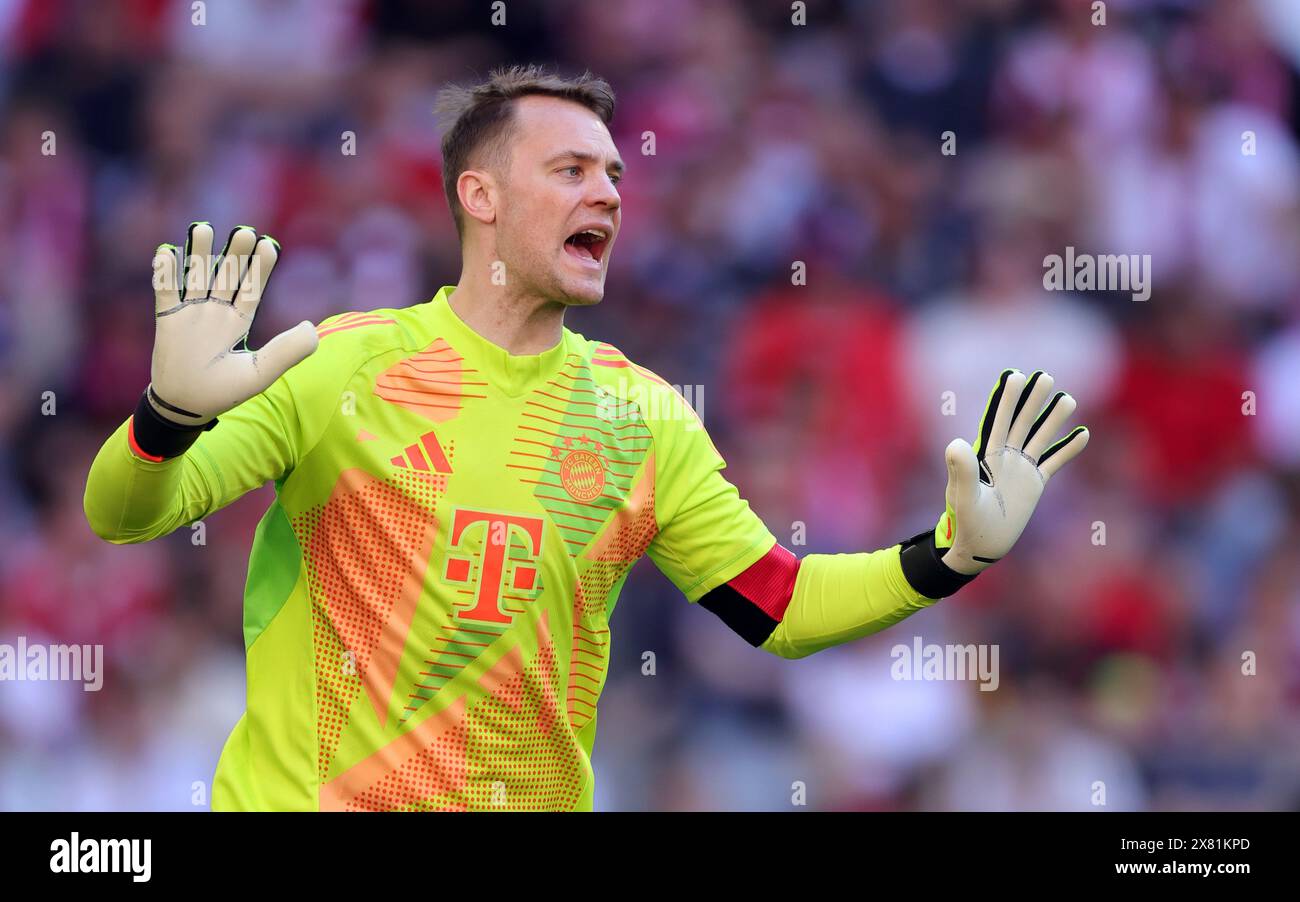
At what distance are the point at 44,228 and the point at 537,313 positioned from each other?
3.74m

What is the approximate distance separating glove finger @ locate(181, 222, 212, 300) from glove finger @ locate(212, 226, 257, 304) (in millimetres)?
20

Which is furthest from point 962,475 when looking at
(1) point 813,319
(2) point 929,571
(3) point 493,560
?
(1) point 813,319

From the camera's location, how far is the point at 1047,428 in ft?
13.6

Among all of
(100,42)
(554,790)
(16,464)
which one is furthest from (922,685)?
(100,42)

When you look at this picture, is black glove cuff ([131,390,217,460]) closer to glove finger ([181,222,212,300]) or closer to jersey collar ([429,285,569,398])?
glove finger ([181,222,212,300])

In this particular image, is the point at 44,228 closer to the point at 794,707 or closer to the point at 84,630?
the point at 84,630

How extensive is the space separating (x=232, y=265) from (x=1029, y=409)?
1.85 m

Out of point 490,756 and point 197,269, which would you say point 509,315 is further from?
point 490,756

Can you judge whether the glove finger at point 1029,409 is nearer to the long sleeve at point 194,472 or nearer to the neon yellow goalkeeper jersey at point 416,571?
the neon yellow goalkeeper jersey at point 416,571

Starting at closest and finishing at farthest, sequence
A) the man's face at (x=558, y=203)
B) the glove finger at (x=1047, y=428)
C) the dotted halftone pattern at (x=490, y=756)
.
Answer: the dotted halftone pattern at (x=490, y=756) → the glove finger at (x=1047, y=428) → the man's face at (x=558, y=203)

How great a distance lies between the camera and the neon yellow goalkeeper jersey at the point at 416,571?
3.92 metres

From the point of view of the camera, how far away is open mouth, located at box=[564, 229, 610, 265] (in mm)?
4332

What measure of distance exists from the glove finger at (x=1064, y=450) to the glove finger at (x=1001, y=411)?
0.42 ft

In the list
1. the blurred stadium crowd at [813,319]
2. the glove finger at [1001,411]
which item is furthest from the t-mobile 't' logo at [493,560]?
the blurred stadium crowd at [813,319]
